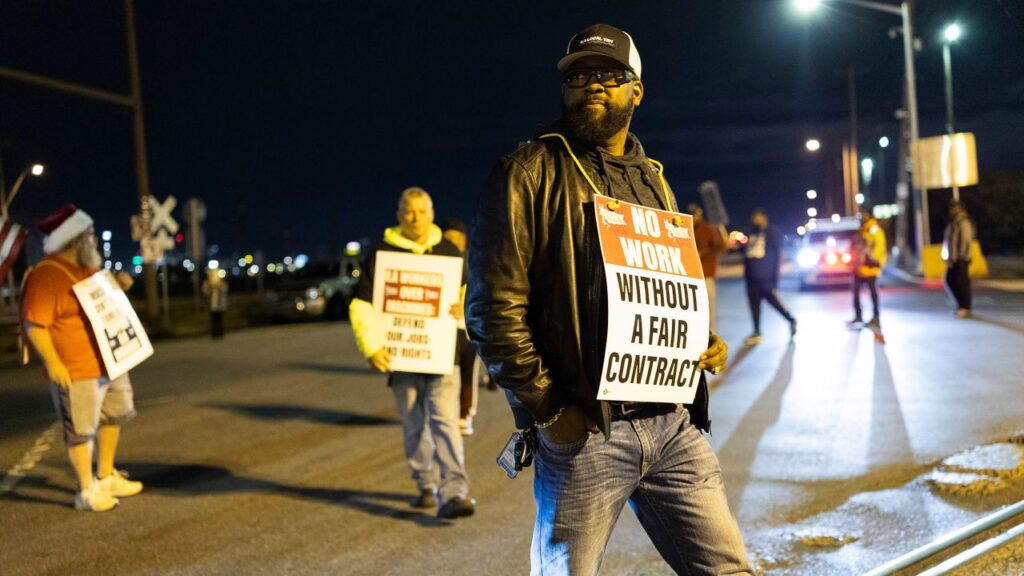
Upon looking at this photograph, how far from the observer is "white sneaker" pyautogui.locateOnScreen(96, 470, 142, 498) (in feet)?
21.8

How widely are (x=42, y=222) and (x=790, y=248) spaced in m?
49.2

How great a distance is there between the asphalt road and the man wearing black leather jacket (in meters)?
2.12

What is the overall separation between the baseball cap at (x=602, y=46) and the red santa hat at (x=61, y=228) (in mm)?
4548

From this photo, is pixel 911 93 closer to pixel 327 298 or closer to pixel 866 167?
pixel 327 298

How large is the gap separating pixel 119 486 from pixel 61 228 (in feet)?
5.87

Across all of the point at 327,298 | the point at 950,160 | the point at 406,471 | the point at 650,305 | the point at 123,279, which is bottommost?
the point at 406,471

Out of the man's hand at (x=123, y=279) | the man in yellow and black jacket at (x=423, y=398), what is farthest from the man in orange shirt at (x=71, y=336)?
the man in yellow and black jacket at (x=423, y=398)

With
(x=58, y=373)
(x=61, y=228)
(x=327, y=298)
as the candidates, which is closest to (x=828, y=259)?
(x=327, y=298)

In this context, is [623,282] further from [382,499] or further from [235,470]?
[235,470]

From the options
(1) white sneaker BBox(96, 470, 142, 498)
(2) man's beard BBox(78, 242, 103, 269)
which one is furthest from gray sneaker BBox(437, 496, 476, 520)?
(2) man's beard BBox(78, 242, 103, 269)

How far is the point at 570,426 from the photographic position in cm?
257

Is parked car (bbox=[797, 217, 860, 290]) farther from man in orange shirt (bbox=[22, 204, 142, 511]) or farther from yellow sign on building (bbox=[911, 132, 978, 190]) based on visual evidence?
man in orange shirt (bbox=[22, 204, 142, 511])

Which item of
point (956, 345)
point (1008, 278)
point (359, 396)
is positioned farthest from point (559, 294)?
point (1008, 278)

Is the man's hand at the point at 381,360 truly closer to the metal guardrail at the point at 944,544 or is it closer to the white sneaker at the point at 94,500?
the white sneaker at the point at 94,500
